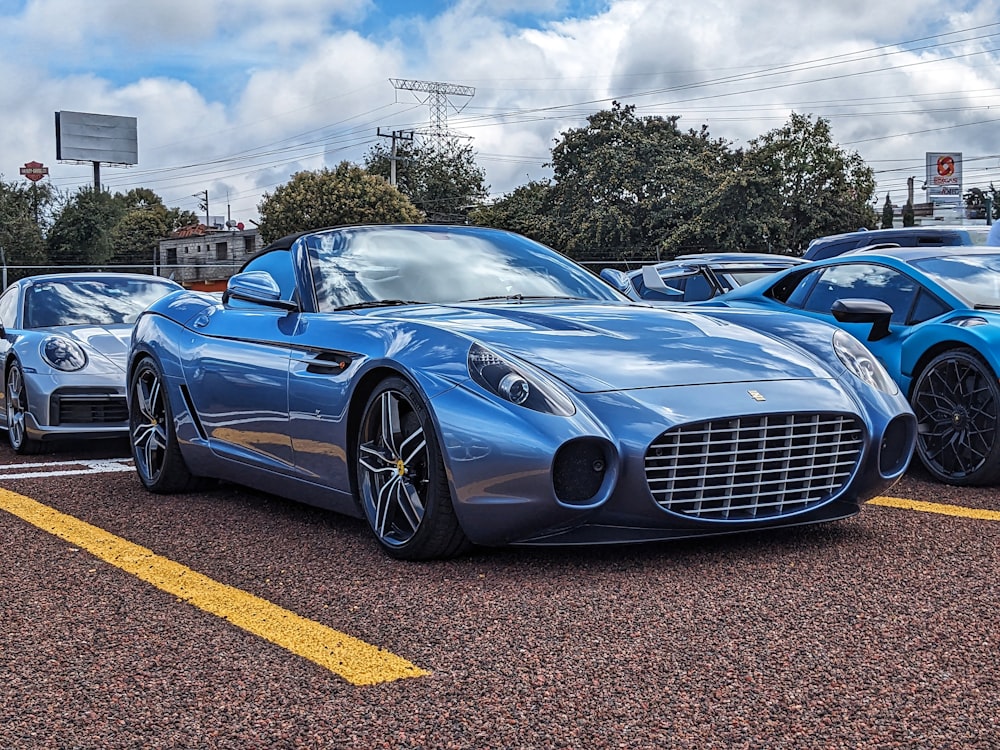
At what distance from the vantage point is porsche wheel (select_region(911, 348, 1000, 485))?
585 cm

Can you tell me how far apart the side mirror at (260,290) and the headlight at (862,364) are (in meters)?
2.18

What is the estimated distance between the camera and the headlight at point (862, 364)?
461cm

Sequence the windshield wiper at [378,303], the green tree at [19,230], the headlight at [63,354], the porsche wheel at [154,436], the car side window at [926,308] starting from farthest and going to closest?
the green tree at [19,230]
the headlight at [63,354]
the car side window at [926,308]
the porsche wheel at [154,436]
the windshield wiper at [378,303]

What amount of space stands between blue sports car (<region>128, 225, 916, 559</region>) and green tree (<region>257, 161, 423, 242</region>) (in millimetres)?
66372

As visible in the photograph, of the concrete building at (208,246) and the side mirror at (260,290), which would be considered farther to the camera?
the concrete building at (208,246)

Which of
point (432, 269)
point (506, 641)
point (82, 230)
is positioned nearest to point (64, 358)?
point (432, 269)

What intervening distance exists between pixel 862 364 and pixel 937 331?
5.83ft

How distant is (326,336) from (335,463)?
49cm

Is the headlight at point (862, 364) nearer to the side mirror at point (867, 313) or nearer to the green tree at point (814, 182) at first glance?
the side mirror at point (867, 313)

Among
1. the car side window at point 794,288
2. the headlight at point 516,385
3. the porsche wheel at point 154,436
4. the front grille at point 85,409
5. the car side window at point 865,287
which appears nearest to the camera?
the headlight at point 516,385

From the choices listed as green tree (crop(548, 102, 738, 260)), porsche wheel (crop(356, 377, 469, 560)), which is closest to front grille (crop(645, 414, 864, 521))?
porsche wheel (crop(356, 377, 469, 560))

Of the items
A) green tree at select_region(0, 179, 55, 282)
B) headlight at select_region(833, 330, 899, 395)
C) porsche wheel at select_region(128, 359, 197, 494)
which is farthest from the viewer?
green tree at select_region(0, 179, 55, 282)

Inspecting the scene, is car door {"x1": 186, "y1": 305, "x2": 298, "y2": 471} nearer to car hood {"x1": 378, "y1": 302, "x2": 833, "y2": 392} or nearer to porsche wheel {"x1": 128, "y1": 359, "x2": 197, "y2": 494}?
porsche wheel {"x1": 128, "y1": 359, "x2": 197, "y2": 494}

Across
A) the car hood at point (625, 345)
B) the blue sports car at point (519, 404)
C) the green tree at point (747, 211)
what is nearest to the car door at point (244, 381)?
the blue sports car at point (519, 404)
